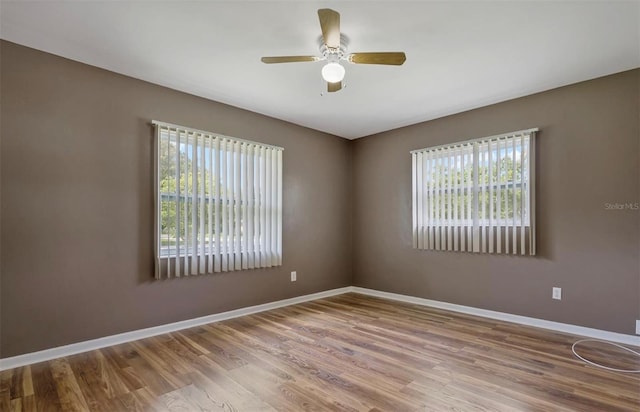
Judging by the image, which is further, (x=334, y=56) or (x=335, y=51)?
(x=334, y=56)

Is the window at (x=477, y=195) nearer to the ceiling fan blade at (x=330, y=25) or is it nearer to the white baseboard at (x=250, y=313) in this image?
the white baseboard at (x=250, y=313)

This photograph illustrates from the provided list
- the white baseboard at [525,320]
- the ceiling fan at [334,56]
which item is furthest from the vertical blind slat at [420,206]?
the ceiling fan at [334,56]

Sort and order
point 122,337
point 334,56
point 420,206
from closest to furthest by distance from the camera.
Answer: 1. point 334,56
2. point 122,337
3. point 420,206

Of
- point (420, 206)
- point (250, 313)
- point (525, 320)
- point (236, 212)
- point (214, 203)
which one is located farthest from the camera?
point (420, 206)

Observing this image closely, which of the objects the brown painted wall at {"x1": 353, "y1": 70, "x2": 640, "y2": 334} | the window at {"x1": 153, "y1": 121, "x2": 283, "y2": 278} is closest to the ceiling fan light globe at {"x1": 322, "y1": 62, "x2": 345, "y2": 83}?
the window at {"x1": 153, "y1": 121, "x2": 283, "y2": 278}

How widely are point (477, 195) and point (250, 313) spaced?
124 inches

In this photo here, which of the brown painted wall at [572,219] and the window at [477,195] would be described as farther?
the window at [477,195]

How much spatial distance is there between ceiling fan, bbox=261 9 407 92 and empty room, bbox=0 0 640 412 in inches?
0.8

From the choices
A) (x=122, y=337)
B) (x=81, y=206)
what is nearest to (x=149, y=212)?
(x=81, y=206)

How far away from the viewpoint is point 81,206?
287 cm

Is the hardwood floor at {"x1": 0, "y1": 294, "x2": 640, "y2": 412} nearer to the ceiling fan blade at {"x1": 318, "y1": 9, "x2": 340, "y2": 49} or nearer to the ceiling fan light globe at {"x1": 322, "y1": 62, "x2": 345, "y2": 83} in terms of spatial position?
the ceiling fan light globe at {"x1": 322, "y1": 62, "x2": 345, "y2": 83}

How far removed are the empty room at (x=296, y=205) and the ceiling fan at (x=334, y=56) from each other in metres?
0.02

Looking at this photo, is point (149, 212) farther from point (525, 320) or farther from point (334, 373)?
point (525, 320)

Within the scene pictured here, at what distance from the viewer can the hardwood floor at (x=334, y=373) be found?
2.04 m
